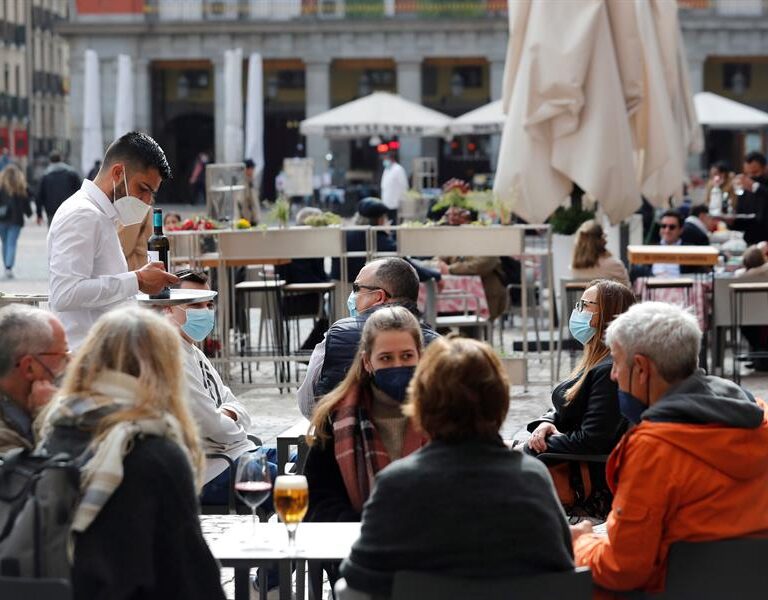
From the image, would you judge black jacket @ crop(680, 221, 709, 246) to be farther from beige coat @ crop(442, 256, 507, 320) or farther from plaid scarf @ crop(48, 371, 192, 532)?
plaid scarf @ crop(48, 371, 192, 532)

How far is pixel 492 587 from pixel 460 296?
9591mm

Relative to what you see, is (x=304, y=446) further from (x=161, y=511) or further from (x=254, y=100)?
(x=254, y=100)

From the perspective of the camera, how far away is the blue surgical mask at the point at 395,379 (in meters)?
5.48

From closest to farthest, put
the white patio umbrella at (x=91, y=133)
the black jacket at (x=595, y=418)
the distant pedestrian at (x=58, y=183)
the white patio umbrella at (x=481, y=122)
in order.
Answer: the black jacket at (x=595, y=418)
the distant pedestrian at (x=58, y=183)
the white patio umbrella at (x=481, y=122)
the white patio umbrella at (x=91, y=133)

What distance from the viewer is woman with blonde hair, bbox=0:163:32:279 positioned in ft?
81.8

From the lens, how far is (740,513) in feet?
15.2

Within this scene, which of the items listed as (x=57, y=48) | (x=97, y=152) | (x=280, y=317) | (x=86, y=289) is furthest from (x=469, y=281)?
(x=57, y=48)

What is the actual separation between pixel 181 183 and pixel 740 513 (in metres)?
54.8

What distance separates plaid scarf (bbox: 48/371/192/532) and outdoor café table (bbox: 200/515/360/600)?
0.55 meters

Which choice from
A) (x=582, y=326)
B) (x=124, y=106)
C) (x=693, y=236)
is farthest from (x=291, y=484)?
(x=124, y=106)

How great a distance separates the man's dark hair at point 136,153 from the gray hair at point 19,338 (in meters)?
2.57

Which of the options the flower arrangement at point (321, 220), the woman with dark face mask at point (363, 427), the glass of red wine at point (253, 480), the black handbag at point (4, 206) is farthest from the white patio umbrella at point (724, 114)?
the glass of red wine at point (253, 480)

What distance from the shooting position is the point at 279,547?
15.9ft

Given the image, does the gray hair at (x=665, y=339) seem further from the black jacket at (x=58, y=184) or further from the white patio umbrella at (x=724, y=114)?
the white patio umbrella at (x=724, y=114)
